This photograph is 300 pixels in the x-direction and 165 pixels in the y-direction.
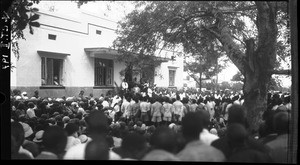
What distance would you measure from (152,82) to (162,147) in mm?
1374

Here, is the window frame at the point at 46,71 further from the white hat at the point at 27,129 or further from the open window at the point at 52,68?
the white hat at the point at 27,129

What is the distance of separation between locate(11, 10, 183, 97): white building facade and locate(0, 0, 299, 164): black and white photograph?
A: 1cm

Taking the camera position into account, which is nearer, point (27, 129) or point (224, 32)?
point (27, 129)

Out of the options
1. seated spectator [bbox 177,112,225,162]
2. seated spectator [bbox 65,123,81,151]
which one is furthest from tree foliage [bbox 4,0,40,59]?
seated spectator [bbox 177,112,225,162]

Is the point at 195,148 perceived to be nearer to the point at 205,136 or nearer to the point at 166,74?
A: the point at 205,136

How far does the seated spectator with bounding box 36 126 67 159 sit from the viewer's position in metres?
2.68

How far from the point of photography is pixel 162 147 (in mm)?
2609

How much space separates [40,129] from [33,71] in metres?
0.75

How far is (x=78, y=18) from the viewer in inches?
141

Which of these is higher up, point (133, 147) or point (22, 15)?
point (22, 15)

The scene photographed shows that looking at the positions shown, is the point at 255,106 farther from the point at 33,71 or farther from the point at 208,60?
the point at 33,71

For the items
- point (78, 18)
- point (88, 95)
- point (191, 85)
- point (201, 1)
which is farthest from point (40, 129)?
point (201, 1)

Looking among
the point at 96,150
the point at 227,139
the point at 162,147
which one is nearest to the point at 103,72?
the point at 96,150

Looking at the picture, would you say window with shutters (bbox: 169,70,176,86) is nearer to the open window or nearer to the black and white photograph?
the black and white photograph
